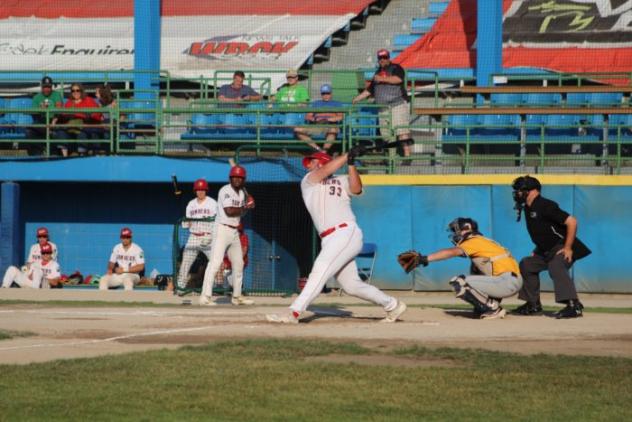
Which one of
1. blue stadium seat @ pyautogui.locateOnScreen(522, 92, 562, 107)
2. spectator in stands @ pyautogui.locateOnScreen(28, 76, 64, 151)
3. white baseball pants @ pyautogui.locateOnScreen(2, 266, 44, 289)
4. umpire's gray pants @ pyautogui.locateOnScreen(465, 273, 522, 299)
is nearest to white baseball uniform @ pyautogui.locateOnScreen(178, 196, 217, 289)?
white baseball pants @ pyautogui.locateOnScreen(2, 266, 44, 289)

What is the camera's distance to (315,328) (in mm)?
13008

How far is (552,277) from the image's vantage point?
14.2 metres

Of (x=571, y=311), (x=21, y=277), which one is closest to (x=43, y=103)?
(x=21, y=277)

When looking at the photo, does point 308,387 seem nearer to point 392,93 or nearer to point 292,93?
point 392,93

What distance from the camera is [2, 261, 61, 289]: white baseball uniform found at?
21891 millimetres

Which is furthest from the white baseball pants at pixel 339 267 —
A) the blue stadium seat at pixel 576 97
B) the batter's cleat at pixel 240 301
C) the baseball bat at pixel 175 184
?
the blue stadium seat at pixel 576 97

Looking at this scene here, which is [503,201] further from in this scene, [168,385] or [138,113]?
[168,385]

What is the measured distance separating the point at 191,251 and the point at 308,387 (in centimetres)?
1167

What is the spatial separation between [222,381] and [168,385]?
16.2 inches

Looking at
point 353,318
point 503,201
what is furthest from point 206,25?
point 353,318

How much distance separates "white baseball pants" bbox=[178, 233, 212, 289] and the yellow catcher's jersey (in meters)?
7.28

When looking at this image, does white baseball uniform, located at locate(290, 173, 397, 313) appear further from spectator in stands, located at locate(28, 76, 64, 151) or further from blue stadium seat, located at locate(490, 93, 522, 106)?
spectator in stands, located at locate(28, 76, 64, 151)

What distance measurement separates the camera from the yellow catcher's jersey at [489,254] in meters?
14.1

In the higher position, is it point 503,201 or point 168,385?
point 503,201
